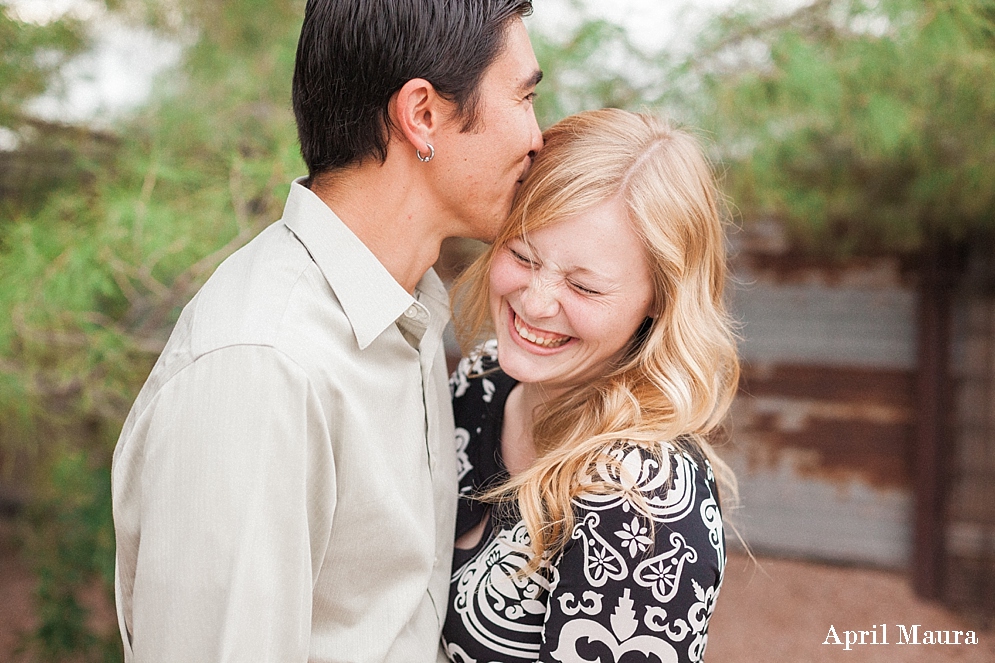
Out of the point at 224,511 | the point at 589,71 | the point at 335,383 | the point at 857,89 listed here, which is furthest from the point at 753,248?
the point at 224,511

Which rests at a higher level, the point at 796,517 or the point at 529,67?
the point at 529,67

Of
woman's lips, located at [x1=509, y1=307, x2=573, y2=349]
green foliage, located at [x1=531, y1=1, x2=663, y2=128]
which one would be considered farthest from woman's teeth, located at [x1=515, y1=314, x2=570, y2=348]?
green foliage, located at [x1=531, y1=1, x2=663, y2=128]

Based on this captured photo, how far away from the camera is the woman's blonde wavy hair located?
1188 mm

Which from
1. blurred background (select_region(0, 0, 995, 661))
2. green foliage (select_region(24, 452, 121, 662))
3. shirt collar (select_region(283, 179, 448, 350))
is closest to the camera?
shirt collar (select_region(283, 179, 448, 350))

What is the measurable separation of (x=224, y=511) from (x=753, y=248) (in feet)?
11.8

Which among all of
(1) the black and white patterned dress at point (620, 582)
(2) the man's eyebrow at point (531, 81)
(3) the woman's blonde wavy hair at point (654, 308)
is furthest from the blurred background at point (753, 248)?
(1) the black and white patterned dress at point (620, 582)

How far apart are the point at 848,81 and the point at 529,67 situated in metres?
1.51

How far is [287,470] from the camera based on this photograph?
34.4 inches

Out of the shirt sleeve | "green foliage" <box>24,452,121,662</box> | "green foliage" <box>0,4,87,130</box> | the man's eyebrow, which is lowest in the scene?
"green foliage" <box>24,452,121,662</box>

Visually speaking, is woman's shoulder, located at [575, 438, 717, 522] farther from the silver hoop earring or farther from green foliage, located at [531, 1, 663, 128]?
green foliage, located at [531, 1, 663, 128]

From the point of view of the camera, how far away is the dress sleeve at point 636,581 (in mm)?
1062

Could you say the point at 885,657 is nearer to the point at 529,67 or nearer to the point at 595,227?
the point at 595,227

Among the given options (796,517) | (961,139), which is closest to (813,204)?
(961,139)

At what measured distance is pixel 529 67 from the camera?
3.79 feet
